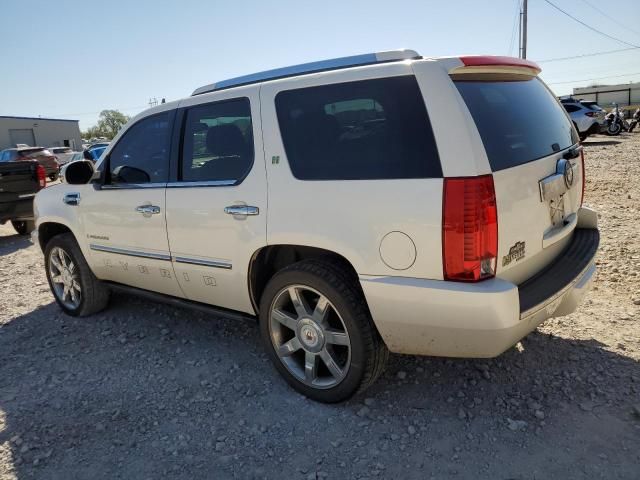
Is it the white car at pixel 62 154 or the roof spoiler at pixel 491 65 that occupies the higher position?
the roof spoiler at pixel 491 65

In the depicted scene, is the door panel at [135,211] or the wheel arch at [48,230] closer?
the door panel at [135,211]

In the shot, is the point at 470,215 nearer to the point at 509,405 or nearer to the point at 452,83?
the point at 452,83

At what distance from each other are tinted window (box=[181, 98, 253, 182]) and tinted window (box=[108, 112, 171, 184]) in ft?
0.81

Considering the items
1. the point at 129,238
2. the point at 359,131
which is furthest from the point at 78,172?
the point at 359,131

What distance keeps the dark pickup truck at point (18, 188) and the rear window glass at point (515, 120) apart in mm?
8509

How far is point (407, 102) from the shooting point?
8.25ft

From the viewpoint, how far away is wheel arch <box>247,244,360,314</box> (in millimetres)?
2971

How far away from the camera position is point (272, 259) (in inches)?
131

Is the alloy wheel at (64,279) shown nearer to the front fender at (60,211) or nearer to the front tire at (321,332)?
the front fender at (60,211)

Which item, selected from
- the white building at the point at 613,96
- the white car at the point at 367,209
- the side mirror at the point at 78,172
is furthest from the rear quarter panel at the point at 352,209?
the white building at the point at 613,96

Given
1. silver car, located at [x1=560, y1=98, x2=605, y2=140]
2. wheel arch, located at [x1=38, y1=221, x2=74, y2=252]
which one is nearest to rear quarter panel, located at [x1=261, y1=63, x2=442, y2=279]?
wheel arch, located at [x1=38, y1=221, x2=74, y2=252]

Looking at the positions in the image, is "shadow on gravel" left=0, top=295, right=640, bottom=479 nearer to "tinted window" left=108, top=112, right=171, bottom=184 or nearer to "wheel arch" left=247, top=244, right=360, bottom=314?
"wheel arch" left=247, top=244, right=360, bottom=314

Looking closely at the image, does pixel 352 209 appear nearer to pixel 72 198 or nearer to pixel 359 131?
pixel 359 131

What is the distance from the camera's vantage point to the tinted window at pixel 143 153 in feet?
12.3
